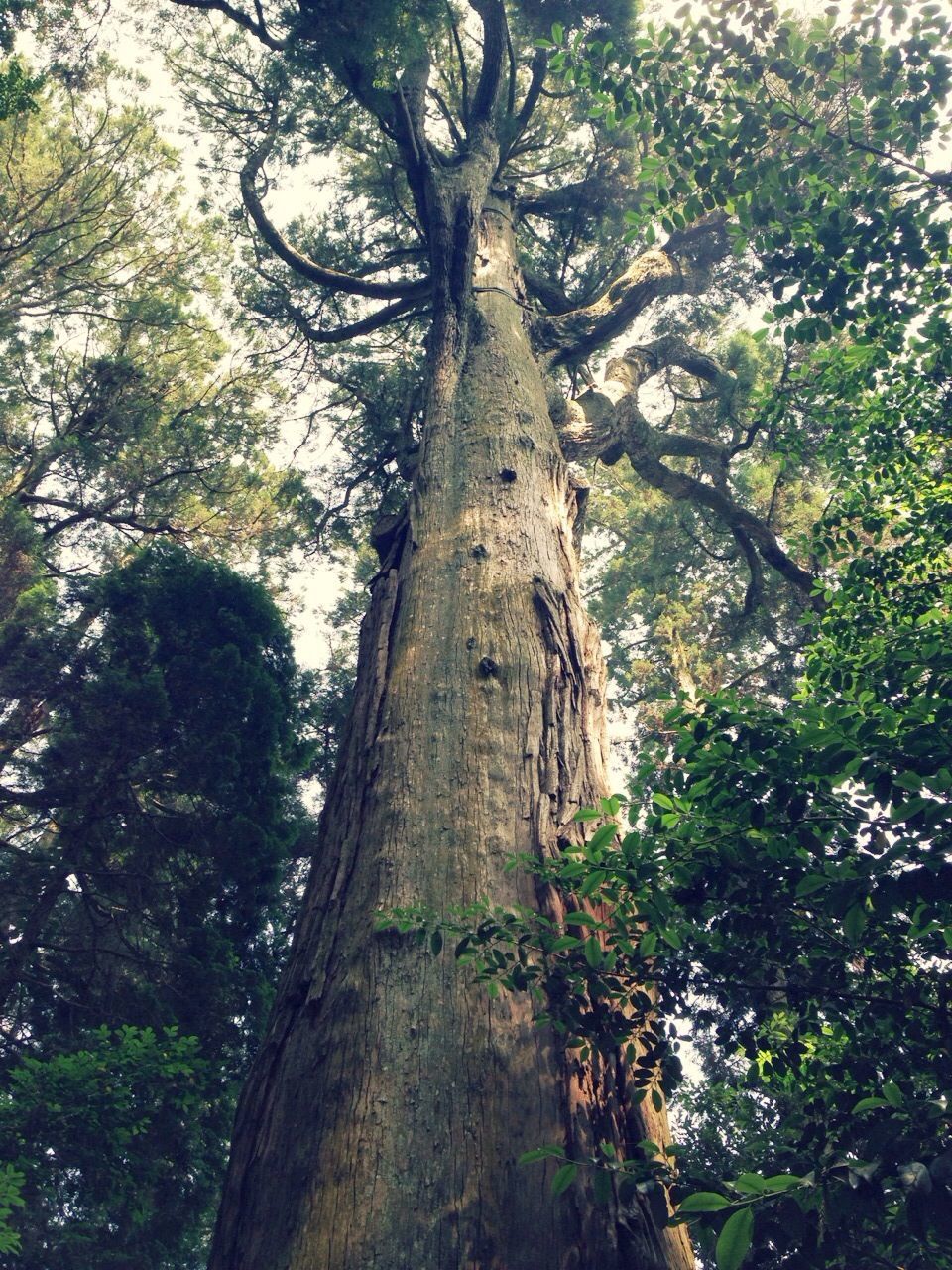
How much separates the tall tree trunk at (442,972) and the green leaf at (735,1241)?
0.66 metres

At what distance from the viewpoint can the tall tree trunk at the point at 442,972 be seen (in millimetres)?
1950

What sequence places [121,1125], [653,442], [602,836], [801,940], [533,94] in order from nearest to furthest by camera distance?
[602,836]
[801,940]
[121,1125]
[653,442]
[533,94]

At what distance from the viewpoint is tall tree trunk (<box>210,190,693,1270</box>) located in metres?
1.95

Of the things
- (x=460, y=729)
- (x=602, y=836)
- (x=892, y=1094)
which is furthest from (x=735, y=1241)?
(x=460, y=729)

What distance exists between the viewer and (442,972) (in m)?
2.39

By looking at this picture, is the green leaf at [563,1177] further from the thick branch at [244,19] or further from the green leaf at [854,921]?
the thick branch at [244,19]

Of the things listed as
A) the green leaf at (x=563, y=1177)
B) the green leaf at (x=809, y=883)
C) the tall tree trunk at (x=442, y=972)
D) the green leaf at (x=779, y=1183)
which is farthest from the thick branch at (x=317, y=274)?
the green leaf at (x=779, y=1183)

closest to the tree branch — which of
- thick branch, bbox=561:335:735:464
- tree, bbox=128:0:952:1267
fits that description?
tree, bbox=128:0:952:1267

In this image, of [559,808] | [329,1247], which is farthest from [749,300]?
[329,1247]

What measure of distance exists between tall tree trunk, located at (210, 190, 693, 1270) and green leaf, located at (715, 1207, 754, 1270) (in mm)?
661

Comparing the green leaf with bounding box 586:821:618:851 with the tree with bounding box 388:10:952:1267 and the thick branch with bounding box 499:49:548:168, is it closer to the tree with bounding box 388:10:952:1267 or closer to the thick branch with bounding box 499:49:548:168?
the tree with bounding box 388:10:952:1267

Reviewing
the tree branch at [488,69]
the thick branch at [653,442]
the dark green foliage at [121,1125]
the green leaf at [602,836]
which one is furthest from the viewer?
the tree branch at [488,69]

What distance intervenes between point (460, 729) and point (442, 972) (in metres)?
0.91

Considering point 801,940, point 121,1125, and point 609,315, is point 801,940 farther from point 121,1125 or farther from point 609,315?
point 609,315
